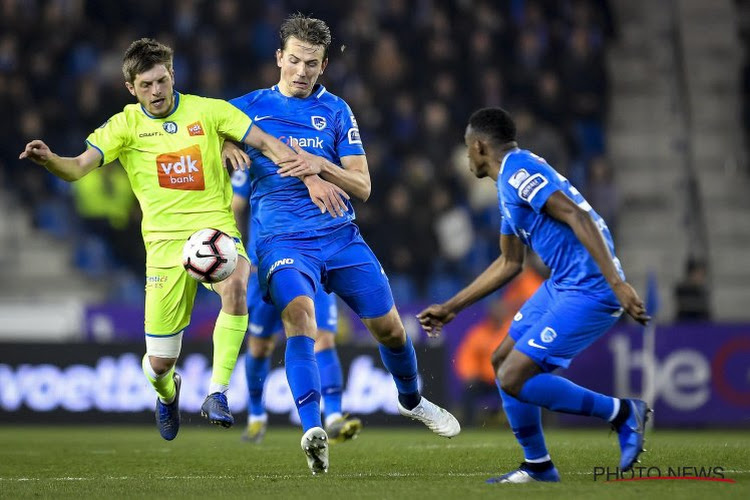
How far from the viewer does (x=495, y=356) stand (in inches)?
280

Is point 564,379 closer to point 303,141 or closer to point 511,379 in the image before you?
point 511,379

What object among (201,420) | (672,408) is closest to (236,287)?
(201,420)

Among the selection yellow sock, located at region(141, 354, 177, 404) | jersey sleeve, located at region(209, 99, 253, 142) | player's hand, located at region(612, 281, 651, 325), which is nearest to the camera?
player's hand, located at region(612, 281, 651, 325)

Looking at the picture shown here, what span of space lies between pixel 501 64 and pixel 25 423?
8.38 metres

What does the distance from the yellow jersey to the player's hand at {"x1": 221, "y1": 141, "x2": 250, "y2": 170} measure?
1.9 inches

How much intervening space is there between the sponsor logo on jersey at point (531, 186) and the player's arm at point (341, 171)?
4.27 feet

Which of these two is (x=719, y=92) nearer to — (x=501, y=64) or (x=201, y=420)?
(x=501, y=64)

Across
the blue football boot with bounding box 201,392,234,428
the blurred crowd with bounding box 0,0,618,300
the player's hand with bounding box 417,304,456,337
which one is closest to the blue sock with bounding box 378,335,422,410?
the player's hand with bounding box 417,304,456,337

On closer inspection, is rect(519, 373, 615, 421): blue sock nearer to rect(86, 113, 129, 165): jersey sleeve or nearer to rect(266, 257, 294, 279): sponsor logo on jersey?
rect(266, 257, 294, 279): sponsor logo on jersey

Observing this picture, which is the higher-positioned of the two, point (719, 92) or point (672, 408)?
point (719, 92)

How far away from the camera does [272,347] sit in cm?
1030

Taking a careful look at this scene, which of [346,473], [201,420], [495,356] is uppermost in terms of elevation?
[495,356]

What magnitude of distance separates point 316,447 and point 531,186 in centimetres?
178

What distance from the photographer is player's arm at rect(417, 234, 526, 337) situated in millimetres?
7262
